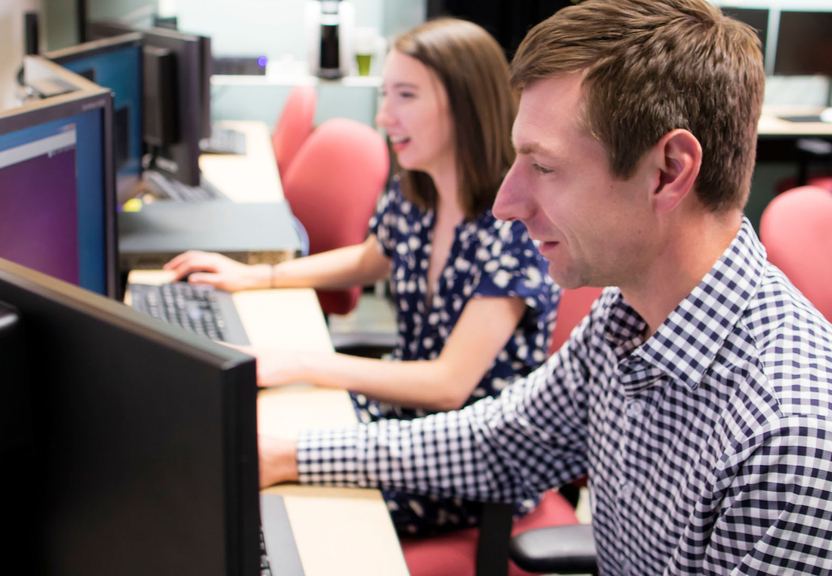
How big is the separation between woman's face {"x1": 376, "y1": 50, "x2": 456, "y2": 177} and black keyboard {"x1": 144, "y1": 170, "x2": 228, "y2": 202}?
2.63ft

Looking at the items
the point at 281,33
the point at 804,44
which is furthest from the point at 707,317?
the point at 804,44

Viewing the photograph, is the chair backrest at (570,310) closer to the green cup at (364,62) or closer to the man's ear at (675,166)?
the man's ear at (675,166)

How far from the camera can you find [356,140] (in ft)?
7.62

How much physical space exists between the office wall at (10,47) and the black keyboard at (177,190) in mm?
728

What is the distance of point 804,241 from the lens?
129cm

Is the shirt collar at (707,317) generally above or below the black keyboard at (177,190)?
above

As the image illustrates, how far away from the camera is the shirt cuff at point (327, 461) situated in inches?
40.4

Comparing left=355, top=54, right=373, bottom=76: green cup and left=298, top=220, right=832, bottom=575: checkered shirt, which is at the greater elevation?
left=355, top=54, right=373, bottom=76: green cup

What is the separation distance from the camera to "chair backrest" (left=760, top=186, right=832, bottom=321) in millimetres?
1242

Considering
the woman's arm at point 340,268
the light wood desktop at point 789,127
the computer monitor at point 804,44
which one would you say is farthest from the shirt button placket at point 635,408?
the computer monitor at point 804,44

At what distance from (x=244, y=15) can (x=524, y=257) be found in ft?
11.7

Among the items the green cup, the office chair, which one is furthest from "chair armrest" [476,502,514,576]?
the green cup

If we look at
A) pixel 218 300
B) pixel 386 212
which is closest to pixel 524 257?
pixel 386 212

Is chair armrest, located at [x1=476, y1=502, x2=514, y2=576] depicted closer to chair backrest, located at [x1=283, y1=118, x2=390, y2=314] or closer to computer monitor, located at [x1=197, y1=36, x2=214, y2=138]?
chair backrest, located at [x1=283, y1=118, x2=390, y2=314]
